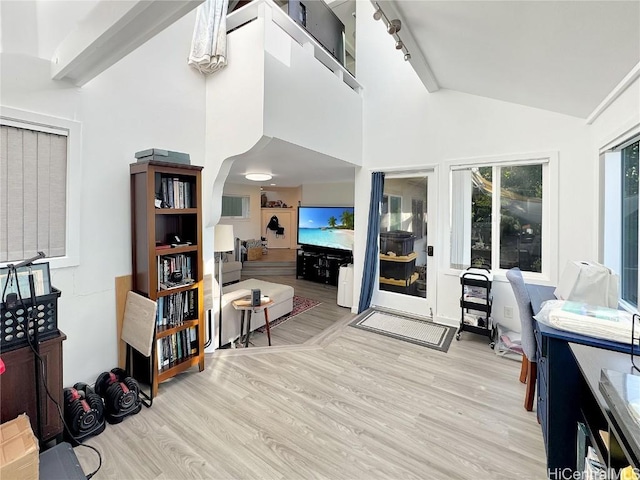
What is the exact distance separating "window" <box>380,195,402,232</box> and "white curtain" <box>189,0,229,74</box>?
2.71m

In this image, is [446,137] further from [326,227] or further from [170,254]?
[170,254]

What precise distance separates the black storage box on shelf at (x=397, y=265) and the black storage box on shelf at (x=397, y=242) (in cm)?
7

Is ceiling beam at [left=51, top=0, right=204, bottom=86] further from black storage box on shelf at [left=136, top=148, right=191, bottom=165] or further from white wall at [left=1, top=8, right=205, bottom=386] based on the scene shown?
black storage box on shelf at [left=136, top=148, right=191, bottom=165]

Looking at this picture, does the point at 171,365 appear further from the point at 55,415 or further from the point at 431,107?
the point at 431,107

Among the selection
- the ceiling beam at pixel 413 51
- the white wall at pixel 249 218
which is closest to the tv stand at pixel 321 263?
the white wall at pixel 249 218

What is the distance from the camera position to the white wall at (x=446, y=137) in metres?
2.95

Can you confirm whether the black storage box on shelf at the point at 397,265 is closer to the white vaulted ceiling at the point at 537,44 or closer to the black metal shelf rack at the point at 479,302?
the black metal shelf rack at the point at 479,302

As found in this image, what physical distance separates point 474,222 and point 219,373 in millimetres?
3315

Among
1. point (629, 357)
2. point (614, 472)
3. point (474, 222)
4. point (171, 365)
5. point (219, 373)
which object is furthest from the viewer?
point (474, 222)

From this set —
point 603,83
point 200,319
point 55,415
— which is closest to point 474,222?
point 603,83

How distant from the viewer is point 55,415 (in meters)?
1.71

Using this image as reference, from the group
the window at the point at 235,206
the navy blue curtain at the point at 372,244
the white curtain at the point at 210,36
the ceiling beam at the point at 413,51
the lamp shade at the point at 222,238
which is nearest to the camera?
the ceiling beam at the point at 413,51

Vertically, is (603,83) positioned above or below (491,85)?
below

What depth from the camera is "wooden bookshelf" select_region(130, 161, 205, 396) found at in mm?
2256
